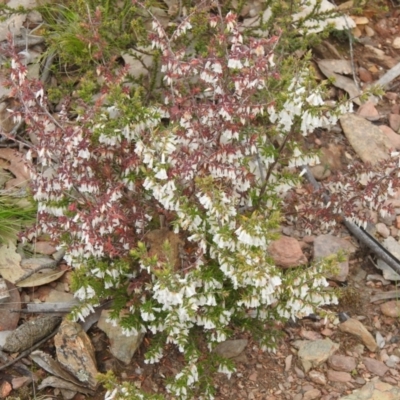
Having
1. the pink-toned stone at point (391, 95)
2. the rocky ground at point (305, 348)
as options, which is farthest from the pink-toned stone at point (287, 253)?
the pink-toned stone at point (391, 95)

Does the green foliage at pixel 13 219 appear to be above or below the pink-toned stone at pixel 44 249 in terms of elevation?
above

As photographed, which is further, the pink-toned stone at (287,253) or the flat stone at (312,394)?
the pink-toned stone at (287,253)

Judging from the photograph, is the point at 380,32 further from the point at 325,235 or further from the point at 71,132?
the point at 71,132

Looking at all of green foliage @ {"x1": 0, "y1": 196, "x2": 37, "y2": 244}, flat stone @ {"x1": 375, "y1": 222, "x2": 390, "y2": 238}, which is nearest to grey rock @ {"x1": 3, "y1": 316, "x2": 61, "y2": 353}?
green foliage @ {"x1": 0, "y1": 196, "x2": 37, "y2": 244}

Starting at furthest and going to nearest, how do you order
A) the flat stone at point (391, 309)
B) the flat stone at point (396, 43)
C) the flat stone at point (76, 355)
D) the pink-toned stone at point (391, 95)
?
the flat stone at point (396, 43), the pink-toned stone at point (391, 95), the flat stone at point (391, 309), the flat stone at point (76, 355)

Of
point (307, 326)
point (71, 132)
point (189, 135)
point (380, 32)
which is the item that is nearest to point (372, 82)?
point (380, 32)

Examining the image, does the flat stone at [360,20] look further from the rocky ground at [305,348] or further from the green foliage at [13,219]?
the green foliage at [13,219]
